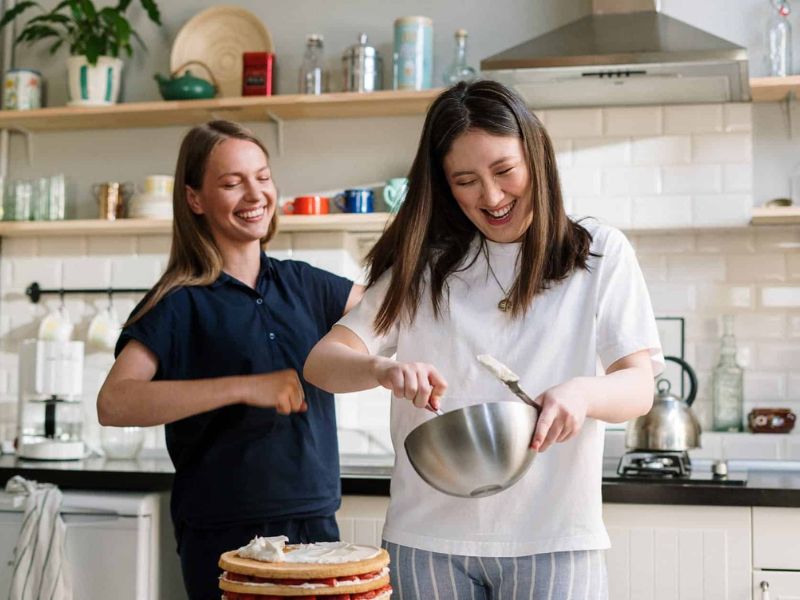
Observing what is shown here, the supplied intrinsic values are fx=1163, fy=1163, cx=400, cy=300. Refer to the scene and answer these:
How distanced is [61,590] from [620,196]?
6.49 feet

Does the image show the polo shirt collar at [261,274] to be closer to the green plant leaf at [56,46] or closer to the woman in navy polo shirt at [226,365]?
the woman in navy polo shirt at [226,365]

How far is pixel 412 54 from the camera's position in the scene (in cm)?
380

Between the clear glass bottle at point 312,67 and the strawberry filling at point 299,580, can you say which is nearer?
the strawberry filling at point 299,580

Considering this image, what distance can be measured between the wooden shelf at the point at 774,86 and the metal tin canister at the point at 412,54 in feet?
3.37

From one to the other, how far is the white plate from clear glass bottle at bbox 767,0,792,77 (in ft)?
5.63

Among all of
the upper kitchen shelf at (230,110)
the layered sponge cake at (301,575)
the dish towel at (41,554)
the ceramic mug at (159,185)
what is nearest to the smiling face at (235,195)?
the layered sponge cake at (301,575)

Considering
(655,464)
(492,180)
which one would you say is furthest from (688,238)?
(492,180)

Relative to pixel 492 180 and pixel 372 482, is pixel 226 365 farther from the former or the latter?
pixel 372 482

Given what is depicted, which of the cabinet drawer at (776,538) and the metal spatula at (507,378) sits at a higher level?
the metal spatula at (507,378)

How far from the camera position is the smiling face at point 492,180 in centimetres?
167

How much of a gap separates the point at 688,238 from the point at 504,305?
2189 mm

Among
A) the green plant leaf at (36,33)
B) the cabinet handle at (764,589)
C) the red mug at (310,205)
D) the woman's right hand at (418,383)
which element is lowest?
the cabinet handle at (764,589)

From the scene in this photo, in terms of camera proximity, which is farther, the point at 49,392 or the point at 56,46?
the point at 56,46

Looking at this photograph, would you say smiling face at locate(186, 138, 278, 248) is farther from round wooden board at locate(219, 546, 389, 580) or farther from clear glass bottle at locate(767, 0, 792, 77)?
clear glass bottle at locate(767, 0, 792, 77)
